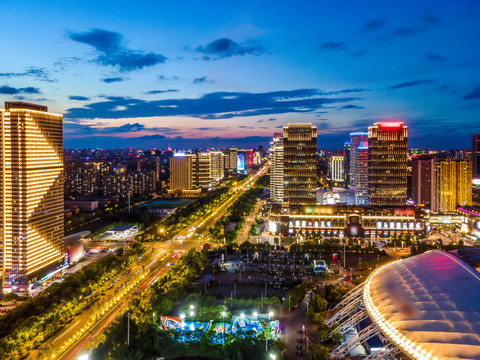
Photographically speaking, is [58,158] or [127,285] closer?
[127,285]

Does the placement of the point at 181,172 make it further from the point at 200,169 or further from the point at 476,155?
the point at 476,155

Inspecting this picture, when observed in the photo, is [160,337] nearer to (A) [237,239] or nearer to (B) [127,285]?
(B) [127,285]

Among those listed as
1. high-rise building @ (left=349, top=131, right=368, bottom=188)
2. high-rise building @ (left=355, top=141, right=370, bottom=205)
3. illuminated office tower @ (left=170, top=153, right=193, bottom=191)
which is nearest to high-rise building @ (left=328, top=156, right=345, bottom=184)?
high-rise building @ (left=349, top=131, right=368, bottom=188)

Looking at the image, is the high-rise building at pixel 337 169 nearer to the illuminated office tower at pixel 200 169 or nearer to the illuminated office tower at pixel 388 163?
the illuminated office tower at pixel 200 169

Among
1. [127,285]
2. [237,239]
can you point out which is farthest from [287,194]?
[127,285]

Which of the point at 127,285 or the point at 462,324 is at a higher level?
the point at 462,324

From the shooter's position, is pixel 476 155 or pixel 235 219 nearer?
pixel 235 219

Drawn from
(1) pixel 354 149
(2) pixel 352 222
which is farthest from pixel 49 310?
(1) pixel 354 149
